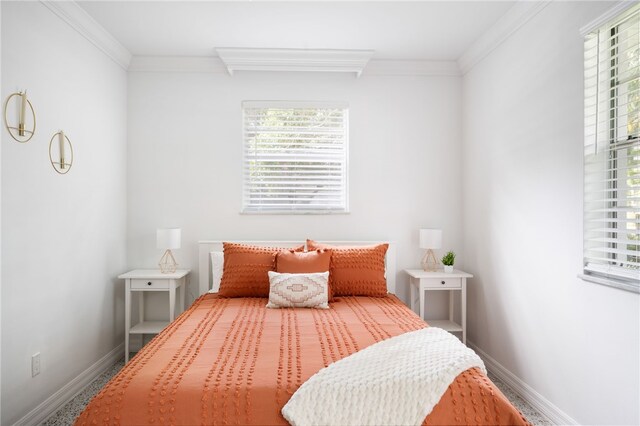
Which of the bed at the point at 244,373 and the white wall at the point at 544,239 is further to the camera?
the white wall at the point at 544,239

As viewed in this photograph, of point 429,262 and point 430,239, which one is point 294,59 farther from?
point 429,262

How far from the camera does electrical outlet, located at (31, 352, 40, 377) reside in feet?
7.76

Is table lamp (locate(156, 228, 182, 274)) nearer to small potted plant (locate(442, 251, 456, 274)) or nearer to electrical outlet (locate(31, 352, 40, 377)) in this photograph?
electrical outlet (locate(31, 352, 40, 377))

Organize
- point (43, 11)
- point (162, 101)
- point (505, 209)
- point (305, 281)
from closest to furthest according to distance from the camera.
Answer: point (43, 11) < point (305, 281) < point (505, 209) < point (162, 101)

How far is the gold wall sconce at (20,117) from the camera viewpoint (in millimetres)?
2191

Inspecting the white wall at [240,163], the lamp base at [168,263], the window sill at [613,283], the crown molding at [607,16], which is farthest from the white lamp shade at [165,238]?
the crown molding at [607,16]

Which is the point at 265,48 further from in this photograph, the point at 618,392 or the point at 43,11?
the point at 618,392

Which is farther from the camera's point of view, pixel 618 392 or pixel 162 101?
pixel 162 101

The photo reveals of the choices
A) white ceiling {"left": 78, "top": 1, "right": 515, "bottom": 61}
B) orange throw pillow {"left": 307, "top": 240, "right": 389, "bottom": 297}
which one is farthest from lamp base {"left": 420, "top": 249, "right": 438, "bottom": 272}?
white ceiling {"left": 78, "top": 1, "right": 515, "bottom": 61}

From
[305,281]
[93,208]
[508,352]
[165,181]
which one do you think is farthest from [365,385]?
[165,181]

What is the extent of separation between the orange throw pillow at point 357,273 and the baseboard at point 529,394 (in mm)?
1031

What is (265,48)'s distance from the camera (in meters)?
3.43

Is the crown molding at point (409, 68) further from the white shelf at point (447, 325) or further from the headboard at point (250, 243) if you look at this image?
the white shelf at point (447, 325)

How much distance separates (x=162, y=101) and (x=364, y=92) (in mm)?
1837
